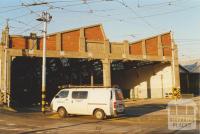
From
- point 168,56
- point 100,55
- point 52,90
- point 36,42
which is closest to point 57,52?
point 36,42

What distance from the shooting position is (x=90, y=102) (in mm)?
24500

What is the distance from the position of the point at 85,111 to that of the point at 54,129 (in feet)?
20.9

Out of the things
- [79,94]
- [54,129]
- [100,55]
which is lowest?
[54,129]

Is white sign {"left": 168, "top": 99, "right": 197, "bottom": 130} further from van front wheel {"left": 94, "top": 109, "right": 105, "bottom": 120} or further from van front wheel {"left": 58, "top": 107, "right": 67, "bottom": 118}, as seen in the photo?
van front wheel {"left": 58, "top": 107, "right": 67, "bottom": 118}

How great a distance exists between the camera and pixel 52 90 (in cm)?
5516

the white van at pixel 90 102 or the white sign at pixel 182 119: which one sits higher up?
the white van at pixel 90 102

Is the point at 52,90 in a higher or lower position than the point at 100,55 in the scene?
lower

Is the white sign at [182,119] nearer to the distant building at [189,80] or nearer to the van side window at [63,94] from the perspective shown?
the van side window at [63,94]

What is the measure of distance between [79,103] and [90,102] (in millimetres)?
918

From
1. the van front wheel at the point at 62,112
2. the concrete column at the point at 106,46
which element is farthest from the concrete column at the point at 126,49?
the van front wheel at the point at 62,112

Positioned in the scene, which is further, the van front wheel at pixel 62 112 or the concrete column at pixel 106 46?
the concrete column at pixel 106 46

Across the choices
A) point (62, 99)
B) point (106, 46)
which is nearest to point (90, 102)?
point (62, 99)

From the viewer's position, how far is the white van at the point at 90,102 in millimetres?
23906

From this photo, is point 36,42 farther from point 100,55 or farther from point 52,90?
point 52,90
